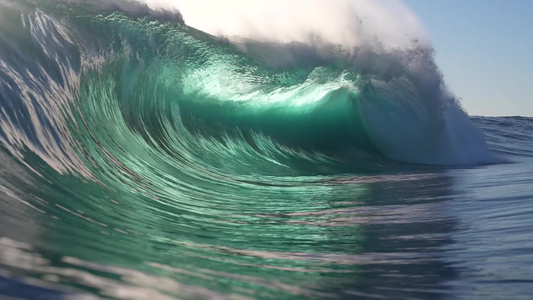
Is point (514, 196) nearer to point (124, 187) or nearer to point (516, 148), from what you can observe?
point (124, 187)

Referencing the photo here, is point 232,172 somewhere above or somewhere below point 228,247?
above

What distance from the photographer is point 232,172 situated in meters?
7.12

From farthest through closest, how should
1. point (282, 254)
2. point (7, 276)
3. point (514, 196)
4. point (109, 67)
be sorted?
point (109, 67) < point (514, 196) < point (282, 254) < point (7, 276)

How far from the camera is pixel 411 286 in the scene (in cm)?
208

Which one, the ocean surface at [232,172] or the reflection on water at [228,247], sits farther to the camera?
the ocean surface at [232,172]

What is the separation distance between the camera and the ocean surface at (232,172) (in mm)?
2088

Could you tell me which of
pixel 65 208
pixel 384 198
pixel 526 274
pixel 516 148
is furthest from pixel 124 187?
pixel 516 148

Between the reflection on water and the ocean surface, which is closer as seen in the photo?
the reflection on water

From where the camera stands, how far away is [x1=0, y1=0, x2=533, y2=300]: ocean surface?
209 cm

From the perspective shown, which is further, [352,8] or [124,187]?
[352,8]

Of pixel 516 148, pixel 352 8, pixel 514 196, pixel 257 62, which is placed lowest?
pixel 514 196

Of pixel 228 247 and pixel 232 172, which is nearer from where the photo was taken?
pixel 228 247

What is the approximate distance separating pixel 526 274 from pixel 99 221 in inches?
67.1

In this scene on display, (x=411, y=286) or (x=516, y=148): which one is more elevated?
(x=516, y=148)
